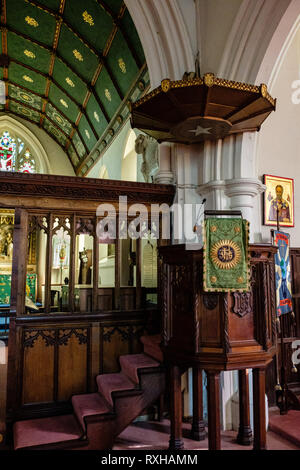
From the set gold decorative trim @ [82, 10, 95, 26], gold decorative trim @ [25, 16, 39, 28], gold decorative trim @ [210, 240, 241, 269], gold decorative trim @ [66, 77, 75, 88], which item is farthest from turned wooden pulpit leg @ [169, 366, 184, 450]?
gold decorative trim @ [66, 77, 75, 88]

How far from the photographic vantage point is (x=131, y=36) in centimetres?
575

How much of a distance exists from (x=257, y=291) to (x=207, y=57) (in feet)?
10.2

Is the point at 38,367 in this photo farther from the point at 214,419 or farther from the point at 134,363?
the point at 214,419

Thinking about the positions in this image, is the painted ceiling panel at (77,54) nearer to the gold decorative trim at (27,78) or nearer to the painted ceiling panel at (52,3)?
the painted ceiling panel at (52,3)

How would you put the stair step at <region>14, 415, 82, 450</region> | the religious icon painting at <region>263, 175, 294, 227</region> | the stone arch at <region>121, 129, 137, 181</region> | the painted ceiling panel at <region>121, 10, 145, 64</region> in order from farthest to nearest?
→ 1. the stone arch at <region>121, 129, 137, 181</region>
2. the painted ceiling panel at <region>121, 10, 145, 64</region>
3. the religious icon painting at <region>263, 175, 294, 227</region>
4. the stair step at <region>14, 415, 82, 450</region>

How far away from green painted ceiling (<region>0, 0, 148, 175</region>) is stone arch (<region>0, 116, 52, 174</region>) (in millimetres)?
1735

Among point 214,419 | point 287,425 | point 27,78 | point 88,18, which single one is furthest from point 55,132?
point 214,419

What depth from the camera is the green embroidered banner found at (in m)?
3.02

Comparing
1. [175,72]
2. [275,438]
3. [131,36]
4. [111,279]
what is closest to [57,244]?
[111,279]

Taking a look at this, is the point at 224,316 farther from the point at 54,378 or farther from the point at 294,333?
the point at 294,333

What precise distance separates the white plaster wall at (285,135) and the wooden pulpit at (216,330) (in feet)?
6.22

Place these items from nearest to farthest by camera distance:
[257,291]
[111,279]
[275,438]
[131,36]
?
[257,291]
[275,438]
[131,36]
[111,279]

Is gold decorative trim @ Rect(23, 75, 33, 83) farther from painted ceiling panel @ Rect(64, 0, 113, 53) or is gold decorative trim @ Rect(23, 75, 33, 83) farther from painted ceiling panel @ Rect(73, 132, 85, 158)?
painted ceiling panel @ Rect(64, 0, 113, 53)
